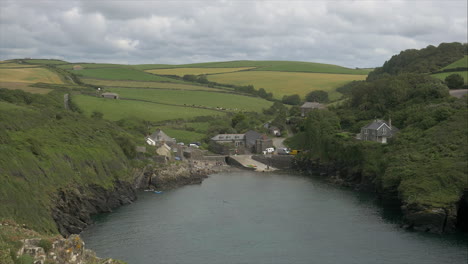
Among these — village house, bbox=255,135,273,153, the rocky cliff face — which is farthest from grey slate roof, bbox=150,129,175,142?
the rocky cliff face

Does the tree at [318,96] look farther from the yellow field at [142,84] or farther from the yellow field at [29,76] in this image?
the yellow field at [29,76]

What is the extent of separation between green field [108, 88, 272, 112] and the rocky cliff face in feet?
208

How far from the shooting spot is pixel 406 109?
291ft

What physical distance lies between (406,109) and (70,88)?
6968cm

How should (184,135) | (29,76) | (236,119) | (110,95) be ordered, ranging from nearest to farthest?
1. (184,135)
2. (236,119)
3. (110,95)
4. (29,76)

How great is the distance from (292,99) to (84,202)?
311ft

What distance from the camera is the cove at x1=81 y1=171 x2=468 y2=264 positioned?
42438 millimetres

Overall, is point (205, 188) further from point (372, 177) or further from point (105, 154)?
point (372, 177)

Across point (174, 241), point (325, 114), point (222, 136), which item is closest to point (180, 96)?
point (222, 136)

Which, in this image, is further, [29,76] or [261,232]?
[29,76]

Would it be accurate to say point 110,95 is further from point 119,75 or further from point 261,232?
point 261,232

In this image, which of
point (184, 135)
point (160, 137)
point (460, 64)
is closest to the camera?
point (160, 137)

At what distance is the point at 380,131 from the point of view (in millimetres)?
80562

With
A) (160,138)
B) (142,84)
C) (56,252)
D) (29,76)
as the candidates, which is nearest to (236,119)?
(160,138)
